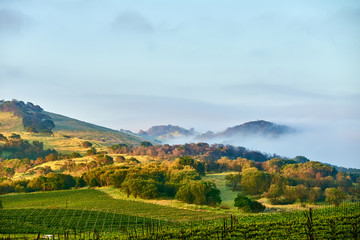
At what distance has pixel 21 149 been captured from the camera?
169625mm

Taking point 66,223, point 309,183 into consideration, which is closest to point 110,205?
point 66,223

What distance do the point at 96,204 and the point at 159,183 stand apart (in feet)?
73.1

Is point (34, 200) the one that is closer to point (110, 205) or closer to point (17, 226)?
point (110, 205)

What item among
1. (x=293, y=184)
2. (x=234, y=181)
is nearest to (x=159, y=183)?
(x=234, y=181)

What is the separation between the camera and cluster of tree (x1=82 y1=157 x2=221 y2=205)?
76812 mm

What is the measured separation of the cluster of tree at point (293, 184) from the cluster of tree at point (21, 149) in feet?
342

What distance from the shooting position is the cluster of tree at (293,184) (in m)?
82.2

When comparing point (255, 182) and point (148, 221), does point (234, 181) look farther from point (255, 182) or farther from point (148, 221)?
point (148, 221)

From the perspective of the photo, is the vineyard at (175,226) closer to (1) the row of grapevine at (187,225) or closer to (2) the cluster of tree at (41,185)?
(1) the row of grapevine at (187,225)

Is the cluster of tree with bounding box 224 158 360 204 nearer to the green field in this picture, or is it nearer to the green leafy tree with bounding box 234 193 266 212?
the green leafy tree with bounding box 234 193 266 212

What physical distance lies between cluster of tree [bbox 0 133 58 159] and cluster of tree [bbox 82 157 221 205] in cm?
7681

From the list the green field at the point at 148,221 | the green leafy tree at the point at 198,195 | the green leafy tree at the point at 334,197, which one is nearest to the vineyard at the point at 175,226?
the green field at the point at 148,221

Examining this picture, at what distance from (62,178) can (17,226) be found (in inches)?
2215

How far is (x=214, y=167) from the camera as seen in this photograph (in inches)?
5418
